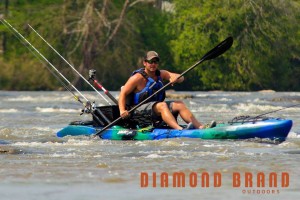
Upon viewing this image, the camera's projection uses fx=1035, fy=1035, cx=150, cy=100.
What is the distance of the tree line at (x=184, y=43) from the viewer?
2050 inches

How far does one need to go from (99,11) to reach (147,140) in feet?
131

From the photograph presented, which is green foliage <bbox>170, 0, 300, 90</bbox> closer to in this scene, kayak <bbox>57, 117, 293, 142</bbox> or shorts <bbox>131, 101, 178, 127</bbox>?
shorts <bbox>131, 101, 178, 127</bbox>

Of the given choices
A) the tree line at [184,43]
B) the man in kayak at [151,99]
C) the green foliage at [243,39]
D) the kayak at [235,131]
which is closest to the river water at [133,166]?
the kayak at [235,131]

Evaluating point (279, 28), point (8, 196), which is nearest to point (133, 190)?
point (8, 196)

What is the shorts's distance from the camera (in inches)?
604

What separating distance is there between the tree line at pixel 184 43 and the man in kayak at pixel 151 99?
35038mm

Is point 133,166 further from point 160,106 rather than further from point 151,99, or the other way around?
point 151,99

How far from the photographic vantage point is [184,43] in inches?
2218

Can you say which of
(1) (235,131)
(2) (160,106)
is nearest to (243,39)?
(2) (160,106)

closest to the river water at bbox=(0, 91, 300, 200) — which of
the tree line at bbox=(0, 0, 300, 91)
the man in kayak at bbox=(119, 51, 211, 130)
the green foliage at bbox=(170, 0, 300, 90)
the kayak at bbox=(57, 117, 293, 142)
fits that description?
the kayak at bbox=(57, 117, 293, 142)

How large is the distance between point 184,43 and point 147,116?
4106cm

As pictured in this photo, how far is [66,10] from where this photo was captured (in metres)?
54.9

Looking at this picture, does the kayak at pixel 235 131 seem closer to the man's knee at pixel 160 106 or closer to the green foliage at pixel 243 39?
the man's knee at pixel 160 106

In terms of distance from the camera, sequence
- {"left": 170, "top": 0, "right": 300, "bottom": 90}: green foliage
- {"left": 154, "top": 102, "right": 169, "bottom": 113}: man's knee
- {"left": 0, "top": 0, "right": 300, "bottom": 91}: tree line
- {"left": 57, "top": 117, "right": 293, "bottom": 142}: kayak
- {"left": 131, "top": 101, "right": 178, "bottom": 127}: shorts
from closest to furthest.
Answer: {"left": 57, "top": 117, "right": 293, "bottom": 142}: kayak → {"left": 154, "top": 102, "right": 169, "bottom": 113}: man's knee → {"left": 131, "top": 101, "right": 178, "bottom": 127}: shorts → {"left": 170, "top": 0, "right": 300, "bottom": 90}: green foliage → {"left": 0, "top": 0, "right": 300, "bottom": 91}: tree line
